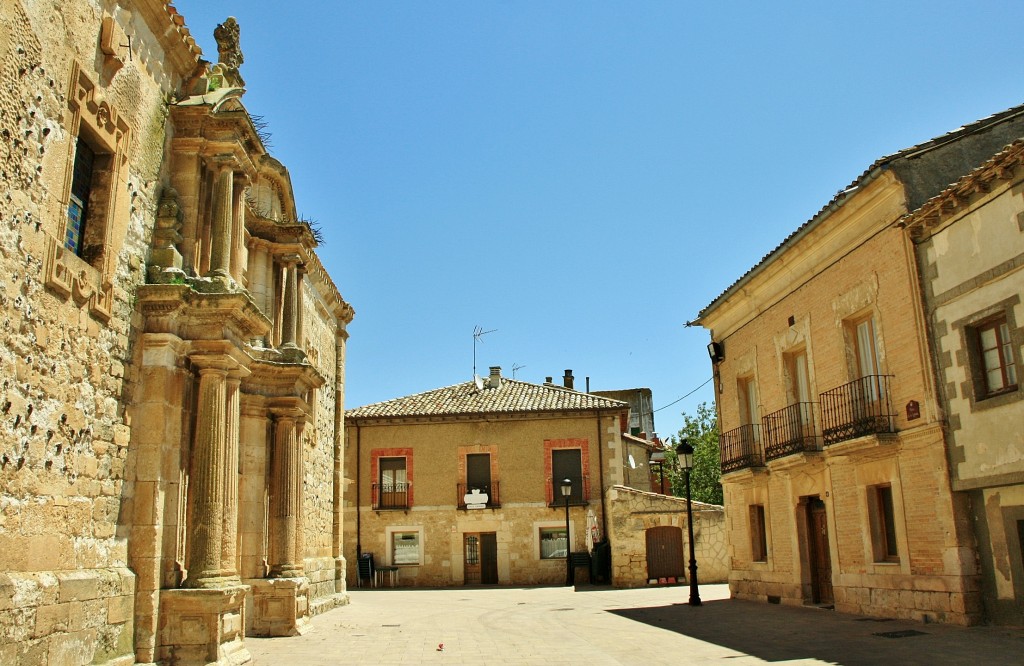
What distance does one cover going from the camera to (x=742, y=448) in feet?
56.3

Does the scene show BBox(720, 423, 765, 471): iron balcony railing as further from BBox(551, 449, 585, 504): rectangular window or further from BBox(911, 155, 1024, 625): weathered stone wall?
BBox(551, 449, 585, 504): rectangular window

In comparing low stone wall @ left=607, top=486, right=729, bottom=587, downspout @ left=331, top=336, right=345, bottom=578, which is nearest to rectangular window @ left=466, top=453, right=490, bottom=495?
low stone wall @ left=607, top=486, right=729, bottom=587

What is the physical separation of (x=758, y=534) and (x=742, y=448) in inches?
70.6

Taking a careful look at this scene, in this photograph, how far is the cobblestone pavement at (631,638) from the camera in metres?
8.92

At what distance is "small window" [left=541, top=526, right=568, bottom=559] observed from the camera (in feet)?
89.6

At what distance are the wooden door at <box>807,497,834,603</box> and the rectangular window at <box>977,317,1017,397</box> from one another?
4.67 meters

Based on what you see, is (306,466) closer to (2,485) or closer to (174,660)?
(174,660)

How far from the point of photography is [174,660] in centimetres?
797

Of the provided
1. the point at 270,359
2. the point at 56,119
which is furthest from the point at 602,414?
the point at 56,119

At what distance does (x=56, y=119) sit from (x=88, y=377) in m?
2.13

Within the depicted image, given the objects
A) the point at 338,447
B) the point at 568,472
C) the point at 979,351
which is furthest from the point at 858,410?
the point at 568,472

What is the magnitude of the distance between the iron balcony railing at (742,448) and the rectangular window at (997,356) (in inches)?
246

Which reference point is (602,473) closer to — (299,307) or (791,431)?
(791,431)

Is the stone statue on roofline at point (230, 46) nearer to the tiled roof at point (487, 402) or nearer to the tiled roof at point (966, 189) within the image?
the tiled roof at point (966, 189)
